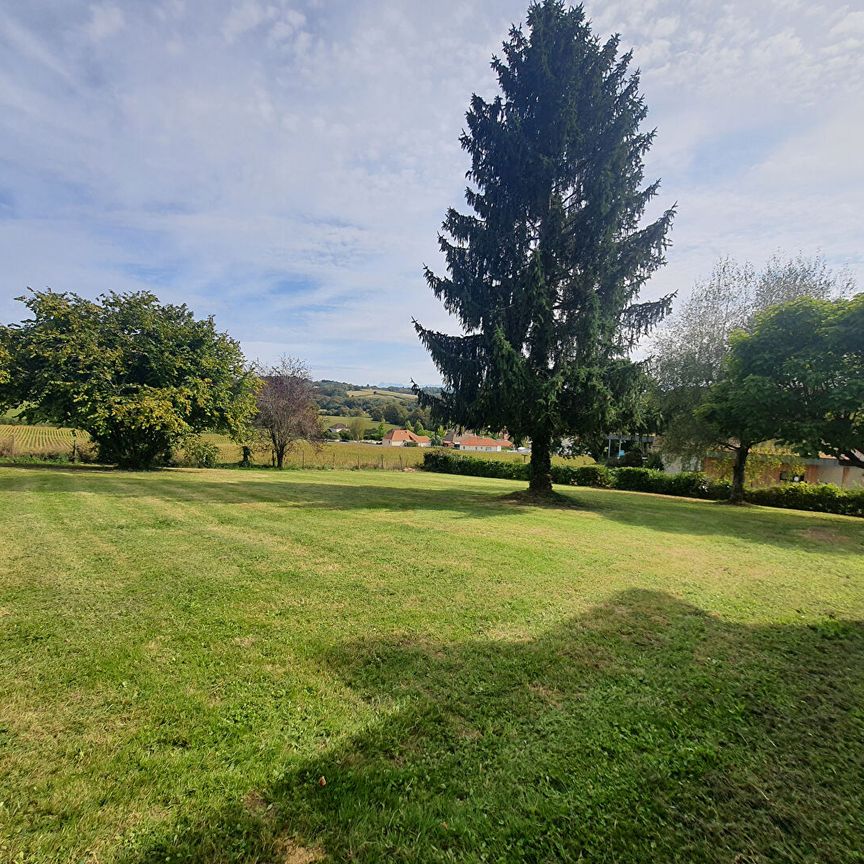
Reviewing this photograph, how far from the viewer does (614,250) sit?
41.4 ft

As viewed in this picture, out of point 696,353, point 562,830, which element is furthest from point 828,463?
point 562,830

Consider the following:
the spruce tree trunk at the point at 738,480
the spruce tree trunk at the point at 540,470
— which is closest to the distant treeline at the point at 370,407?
the spruce tree trunk at the point at 738,480

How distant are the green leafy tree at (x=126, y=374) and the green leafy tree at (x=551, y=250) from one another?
494 inches

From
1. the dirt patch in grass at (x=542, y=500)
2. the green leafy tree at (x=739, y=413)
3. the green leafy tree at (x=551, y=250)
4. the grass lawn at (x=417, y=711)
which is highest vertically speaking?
the green leafy tree at (x=551, y=250)

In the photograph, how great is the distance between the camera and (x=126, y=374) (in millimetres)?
19484

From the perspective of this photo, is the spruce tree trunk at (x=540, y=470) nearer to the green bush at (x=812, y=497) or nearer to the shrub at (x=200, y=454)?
the green bush at (x=812, y=497)

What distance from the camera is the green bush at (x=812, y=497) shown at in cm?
1705

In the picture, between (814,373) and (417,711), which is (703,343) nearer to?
(814,373)

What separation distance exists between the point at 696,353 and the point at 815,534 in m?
13.2

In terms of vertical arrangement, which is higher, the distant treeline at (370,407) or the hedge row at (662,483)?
the distant treeline at (370,407)

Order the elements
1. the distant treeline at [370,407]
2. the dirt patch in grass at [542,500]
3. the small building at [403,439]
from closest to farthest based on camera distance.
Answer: the dirt patch in grass at [542,500], the small building at [403,439], the distant treeline at [370,407]

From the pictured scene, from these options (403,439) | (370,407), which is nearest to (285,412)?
(403,439)

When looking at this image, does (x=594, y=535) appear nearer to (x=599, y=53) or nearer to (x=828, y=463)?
(x=599, y=53)

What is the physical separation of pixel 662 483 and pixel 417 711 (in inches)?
984
